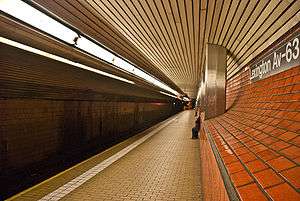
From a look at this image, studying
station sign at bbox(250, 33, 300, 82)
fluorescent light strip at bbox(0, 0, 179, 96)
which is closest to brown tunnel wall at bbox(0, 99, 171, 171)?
fluorescent light strip at bbox(0, 0, 179, 96)

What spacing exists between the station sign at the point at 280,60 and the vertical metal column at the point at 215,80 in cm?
235

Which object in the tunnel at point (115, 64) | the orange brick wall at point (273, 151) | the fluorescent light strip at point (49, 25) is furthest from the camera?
the fluorescent light strip at point (49, 25)

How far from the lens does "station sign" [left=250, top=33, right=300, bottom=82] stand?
2.93 metres

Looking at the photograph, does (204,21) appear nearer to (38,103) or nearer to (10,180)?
(38,103)

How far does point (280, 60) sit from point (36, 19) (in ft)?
11.6

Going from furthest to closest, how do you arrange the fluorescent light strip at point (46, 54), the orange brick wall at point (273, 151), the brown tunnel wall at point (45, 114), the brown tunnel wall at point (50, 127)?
the brown tunnel wall at point (50, 127)
the brown tunnel wall at point (45, 114)
the fluorescent light strip at point (46, 54)
the orange brick wall at point (273, 151)

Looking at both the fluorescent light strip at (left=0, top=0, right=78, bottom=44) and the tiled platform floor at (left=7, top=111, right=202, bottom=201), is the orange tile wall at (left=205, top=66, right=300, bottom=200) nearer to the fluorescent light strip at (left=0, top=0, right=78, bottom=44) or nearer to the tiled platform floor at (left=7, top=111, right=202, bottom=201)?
the tiled platform floor at (left=7, top=111, right=202, bottom=201)

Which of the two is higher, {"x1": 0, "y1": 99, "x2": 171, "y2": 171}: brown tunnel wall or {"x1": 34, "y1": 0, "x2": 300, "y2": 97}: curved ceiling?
{"x1": 34, "y1": 0, "x2": 300, "y2": 97}: curved ceiling

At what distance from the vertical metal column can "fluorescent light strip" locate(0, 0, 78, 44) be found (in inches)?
156

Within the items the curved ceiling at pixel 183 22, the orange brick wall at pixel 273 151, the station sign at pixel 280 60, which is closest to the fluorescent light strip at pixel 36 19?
the curved ceiling at pixel 183 22

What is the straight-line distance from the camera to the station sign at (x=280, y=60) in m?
2.93

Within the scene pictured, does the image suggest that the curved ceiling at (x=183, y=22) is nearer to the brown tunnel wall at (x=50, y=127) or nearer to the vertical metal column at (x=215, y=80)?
the vertical metal column at (x=215, y=80)

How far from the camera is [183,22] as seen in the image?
5.11m

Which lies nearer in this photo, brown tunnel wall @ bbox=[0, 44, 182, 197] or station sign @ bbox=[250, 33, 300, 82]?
station sign @ bbox=[250, 33, 300, 82]
